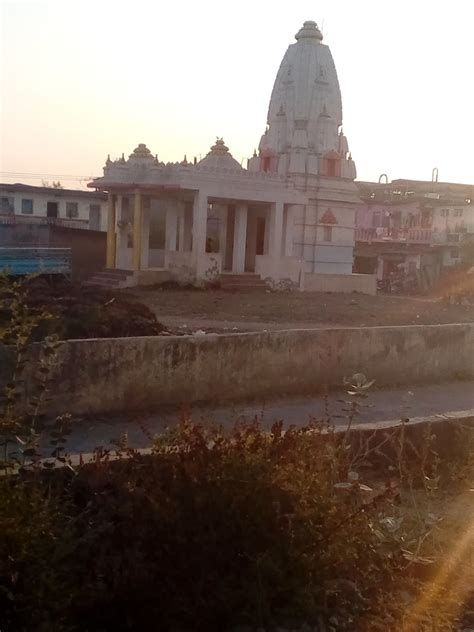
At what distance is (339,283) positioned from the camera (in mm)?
29953

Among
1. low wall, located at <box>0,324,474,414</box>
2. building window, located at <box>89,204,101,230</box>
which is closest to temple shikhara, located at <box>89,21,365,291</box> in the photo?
building window, located at <box>89,204,101,230</box>

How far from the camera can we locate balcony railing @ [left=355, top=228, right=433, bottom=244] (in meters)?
42.8

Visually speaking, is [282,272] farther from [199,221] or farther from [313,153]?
[313,153]

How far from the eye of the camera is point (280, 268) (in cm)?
2778

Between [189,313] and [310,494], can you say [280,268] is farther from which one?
[310,494]

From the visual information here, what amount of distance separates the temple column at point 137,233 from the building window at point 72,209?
16171 mm

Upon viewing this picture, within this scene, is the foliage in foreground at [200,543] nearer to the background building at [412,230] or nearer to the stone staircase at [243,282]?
the stone staircase at [243,282]

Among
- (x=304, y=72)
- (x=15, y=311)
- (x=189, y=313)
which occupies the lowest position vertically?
(x=189, y=313)

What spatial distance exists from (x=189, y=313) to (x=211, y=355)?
35.7 feet

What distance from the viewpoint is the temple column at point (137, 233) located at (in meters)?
26.7

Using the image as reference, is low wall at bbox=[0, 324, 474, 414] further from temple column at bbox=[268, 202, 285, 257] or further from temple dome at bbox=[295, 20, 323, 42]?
temple dome at bbox=[295, 20, 323, 42]

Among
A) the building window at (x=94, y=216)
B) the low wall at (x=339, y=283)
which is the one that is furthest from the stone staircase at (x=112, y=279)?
the building window at (x=94, y=216)

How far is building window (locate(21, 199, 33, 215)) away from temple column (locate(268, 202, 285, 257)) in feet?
53.9

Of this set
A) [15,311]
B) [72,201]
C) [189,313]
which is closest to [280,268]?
[189,313]
